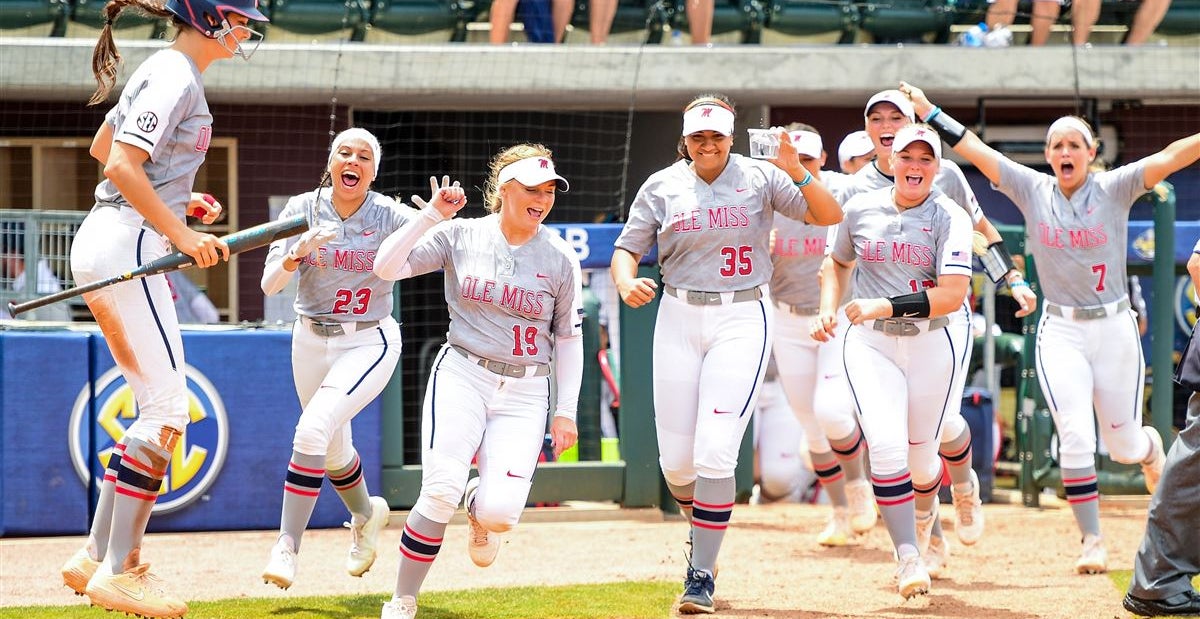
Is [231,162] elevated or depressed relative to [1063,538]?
elevated

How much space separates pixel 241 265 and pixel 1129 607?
8175mm

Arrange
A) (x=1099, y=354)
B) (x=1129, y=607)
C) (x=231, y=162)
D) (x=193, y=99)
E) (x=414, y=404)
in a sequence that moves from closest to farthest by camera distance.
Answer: (x=193, y=99) < (x=1129, y=607) < (x=1099, y=354) < (x=414, y=404) < (x=231, y=162)

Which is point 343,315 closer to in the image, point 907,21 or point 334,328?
point 334,328

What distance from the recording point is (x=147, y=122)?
16.2ft

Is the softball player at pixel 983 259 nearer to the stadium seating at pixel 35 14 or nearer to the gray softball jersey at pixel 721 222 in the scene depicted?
the gray softball jersey at pixel 721 222

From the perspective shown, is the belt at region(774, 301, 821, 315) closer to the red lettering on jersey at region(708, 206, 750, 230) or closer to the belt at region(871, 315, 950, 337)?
the belt at region(871, 315, 950, 337)

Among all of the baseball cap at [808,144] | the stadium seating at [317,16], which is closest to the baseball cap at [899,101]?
the baseball cap at [808,144]

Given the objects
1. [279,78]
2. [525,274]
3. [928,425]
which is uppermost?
[279,78]

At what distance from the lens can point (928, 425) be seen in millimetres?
6199

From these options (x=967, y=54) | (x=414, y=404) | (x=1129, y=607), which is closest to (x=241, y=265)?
(x=414, y=404)

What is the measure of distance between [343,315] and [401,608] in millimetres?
1402

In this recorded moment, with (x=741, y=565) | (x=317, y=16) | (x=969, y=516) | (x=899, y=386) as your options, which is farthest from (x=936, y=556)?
(x=317, y=16)

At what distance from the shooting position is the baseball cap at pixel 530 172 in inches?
209

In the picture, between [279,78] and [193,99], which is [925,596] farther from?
[279,78]
